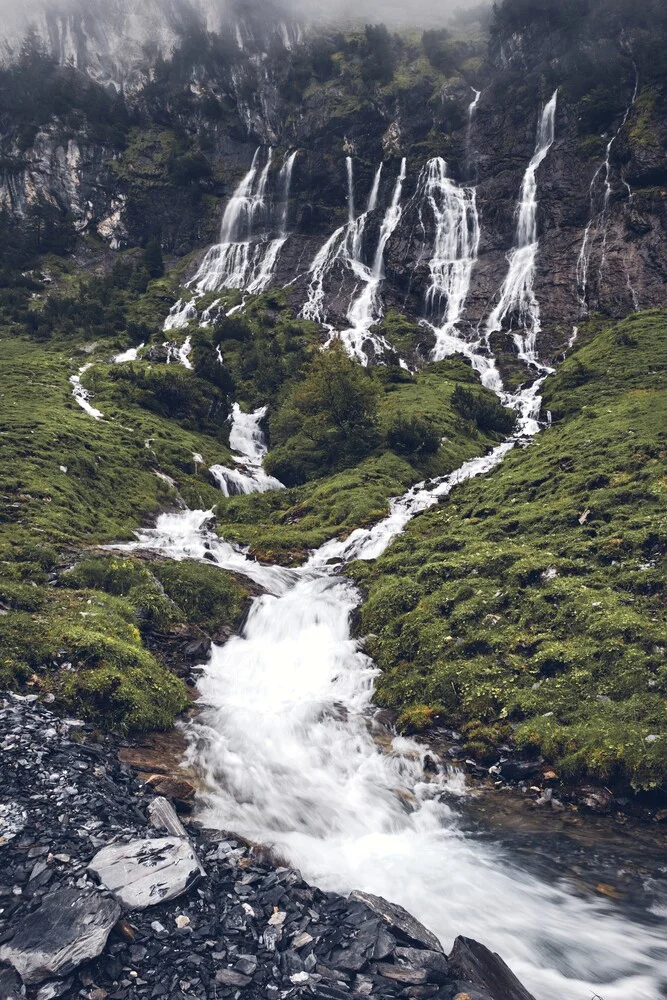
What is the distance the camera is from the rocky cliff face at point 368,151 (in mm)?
69438

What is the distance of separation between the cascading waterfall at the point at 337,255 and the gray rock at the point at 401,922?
69187 mm

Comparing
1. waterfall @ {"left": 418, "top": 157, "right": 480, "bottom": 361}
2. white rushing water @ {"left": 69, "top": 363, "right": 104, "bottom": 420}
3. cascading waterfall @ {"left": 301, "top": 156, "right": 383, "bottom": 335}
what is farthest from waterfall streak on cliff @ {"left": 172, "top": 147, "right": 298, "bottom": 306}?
white rushing water @ {"left": 69, "top": 363, "right": 104, "bottom": 420}

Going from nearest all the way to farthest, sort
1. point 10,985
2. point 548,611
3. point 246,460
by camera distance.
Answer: point 10,985
point 548,611
point 246,460

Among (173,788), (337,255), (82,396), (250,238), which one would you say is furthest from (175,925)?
(250,238)

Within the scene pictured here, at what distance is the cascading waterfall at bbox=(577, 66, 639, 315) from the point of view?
66.1 meters

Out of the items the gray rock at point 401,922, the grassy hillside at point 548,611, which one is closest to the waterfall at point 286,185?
the grassy hillside at point 548,611

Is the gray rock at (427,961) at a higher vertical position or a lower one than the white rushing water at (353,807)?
higher

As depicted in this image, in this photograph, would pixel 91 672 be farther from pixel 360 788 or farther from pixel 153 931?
pixel 153 931

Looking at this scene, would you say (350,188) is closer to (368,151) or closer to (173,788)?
(368,151)

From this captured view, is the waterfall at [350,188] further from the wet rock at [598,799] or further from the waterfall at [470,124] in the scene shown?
the wet rock at [598,799]

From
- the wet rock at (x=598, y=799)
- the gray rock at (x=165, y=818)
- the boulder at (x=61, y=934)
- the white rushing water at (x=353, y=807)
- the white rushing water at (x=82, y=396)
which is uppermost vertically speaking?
the white rushing water at (x=82, y=396)

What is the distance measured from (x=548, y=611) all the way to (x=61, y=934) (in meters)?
13.9

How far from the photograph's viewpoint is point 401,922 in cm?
814

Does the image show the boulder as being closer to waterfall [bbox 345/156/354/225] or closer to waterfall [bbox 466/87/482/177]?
waterfall [bbox 345/156/354/225]
